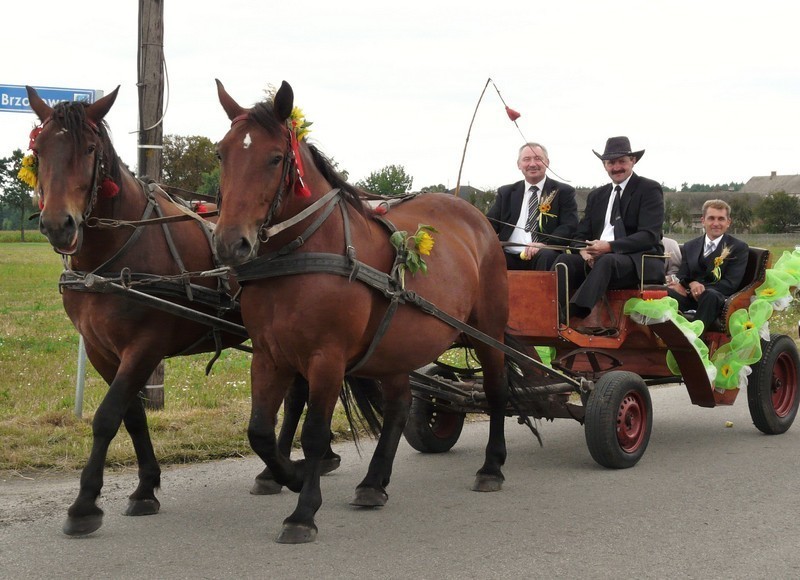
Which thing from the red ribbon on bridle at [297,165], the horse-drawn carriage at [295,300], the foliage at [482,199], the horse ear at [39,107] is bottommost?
the horse-drawn carriage at [295,300]

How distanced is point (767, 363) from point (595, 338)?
1539mm

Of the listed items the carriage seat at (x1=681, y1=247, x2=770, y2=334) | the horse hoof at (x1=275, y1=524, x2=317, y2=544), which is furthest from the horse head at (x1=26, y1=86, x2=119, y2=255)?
the carriage seat at (x1=681, y1=247, x2=770, y2=334)

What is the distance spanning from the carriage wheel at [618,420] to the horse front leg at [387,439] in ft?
4.08

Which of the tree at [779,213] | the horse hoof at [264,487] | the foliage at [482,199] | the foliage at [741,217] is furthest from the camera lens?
the foliage at [741,217]

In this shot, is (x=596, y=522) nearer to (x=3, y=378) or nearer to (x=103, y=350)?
(x=103, y=350)

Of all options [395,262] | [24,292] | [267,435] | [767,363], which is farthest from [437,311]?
[24,292]

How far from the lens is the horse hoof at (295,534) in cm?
449

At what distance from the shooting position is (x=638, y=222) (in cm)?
690

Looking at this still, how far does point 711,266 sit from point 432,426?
2.51 metres

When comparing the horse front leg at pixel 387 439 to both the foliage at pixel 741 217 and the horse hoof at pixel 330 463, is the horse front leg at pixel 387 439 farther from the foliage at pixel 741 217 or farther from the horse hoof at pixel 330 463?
the foliage at pixel 741 217

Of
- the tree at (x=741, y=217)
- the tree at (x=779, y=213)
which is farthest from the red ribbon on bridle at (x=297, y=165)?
the tree at (x=779, y=213)

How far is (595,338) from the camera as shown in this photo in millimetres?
6520

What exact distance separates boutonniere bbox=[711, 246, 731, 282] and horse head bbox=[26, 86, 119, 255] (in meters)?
4.61

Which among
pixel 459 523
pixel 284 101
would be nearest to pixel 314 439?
pixel 459 523
